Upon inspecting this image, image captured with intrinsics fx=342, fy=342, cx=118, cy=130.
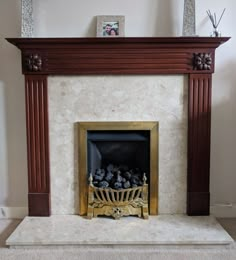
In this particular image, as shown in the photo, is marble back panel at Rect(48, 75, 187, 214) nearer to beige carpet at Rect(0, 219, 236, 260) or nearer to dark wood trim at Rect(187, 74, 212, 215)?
dark wood trim at Rect(187, 74, 212, 215)

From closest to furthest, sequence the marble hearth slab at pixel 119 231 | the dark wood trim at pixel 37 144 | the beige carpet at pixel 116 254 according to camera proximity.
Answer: the beige carpet at pixel 116 254 < the marble hearth slab at pixel 119 231 < the dark wood trim at pixel 37 144

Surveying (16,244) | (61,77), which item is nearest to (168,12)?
(61,77)

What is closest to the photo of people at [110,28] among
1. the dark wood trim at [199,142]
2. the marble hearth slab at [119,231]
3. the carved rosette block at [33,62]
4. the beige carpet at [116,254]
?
the carved rosette block at [33,62]

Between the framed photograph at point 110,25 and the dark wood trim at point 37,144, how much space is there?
0.59 metres

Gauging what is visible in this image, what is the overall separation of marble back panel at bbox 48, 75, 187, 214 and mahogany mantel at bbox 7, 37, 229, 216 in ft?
0.19

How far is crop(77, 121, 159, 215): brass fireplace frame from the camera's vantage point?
2736 millimetres

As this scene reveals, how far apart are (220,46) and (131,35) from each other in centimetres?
74

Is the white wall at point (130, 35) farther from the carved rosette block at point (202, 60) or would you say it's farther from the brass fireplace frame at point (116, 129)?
the brass fireplace frame at point (116, 129)

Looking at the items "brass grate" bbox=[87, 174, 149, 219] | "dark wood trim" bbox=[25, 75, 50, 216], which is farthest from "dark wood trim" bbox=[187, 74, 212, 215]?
"dark wood trim" bbox=[25, 75, 50, 216]

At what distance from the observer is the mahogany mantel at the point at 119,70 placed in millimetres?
2611

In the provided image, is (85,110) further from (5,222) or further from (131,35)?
(5,222)

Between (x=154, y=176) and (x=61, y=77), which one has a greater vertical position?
(x=61, y=77)

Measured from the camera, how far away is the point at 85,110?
274 centimetres

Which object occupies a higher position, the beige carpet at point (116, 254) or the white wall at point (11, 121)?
the white wall at point (11, 121)
